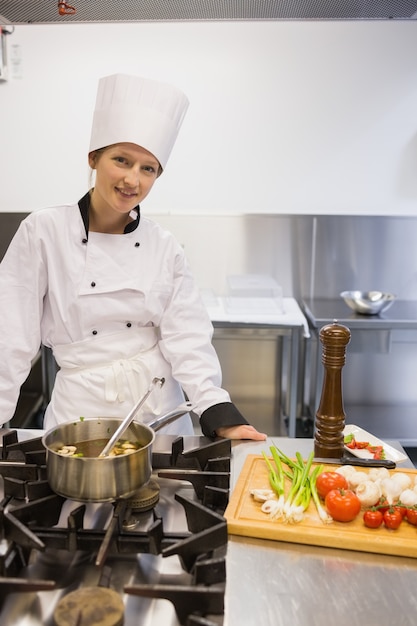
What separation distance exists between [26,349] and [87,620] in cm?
87

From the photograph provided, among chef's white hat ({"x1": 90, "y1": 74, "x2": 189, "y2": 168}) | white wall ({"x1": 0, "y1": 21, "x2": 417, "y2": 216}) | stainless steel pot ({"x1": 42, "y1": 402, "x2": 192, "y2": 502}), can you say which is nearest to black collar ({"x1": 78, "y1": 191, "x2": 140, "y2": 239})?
chef's white hat ({"x1": 90, "y1": 74, "x2": 189, "y2": 168})

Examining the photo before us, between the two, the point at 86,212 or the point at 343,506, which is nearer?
the point at 343,506

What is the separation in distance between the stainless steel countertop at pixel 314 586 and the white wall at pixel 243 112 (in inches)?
108

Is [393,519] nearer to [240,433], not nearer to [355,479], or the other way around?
[355,479]

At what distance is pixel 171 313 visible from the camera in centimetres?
164

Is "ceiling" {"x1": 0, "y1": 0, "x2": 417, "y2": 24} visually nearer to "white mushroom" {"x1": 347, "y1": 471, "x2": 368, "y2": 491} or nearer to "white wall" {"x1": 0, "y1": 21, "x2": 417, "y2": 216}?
"white mushroom" {"x1": 347, "y1": 471, "x2": 368, "y2": 491}

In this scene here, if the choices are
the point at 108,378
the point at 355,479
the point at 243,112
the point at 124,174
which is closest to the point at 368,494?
the point at 355,479

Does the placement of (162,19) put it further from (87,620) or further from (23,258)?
(87,620)

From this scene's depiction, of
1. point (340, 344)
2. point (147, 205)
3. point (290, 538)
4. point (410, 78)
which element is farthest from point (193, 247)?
point (290, 538)

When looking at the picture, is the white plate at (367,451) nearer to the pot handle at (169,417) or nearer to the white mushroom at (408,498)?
the white mushroom at (408,498)

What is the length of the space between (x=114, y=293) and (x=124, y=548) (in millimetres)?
785

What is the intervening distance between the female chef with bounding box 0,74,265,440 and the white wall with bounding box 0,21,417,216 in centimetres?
190

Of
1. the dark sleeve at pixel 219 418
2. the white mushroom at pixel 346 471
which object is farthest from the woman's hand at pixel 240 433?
the white mushroom at pixel 346 471

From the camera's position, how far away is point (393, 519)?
97cm
